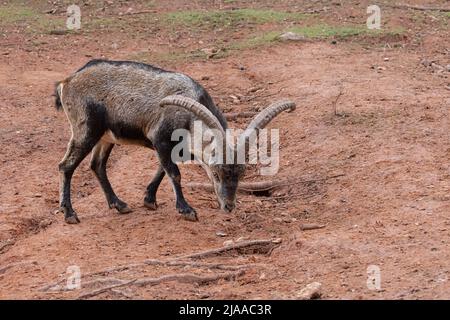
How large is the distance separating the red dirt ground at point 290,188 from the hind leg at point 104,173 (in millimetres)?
149

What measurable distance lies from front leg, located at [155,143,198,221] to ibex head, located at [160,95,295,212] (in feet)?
1.66

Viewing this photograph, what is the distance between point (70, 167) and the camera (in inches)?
377

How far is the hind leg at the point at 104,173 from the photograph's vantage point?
31.7 ft

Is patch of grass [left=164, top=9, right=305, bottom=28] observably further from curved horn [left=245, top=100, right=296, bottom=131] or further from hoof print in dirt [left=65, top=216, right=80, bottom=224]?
hoof print in dirt [left=65, top=216, right=80, bottom=224]

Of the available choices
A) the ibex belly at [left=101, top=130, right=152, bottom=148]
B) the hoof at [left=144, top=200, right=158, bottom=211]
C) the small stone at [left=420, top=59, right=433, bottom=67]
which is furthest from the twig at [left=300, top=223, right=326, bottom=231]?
the small stone at [left=420, top=59, right=433, bottom=67]

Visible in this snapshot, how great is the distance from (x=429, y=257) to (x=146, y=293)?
95.8 inches

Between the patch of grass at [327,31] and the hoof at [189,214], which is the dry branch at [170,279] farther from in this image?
the patch of grass at [327,31]

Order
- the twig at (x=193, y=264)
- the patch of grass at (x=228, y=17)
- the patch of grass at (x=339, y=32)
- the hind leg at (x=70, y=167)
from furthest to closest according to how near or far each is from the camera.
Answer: the patch of grass at (x=228, y=17) → the patch of grass at (x=339, y=32) → the hind leg at (x=70, y=167) → the twig at (x=193, y=264)

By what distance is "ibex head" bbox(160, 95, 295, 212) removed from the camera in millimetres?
8664

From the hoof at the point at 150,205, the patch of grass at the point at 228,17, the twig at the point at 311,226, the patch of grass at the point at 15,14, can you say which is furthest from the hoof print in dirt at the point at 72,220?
the patch of grass at the point at 15,14

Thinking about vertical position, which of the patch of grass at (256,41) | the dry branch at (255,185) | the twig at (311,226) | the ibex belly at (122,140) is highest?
the ibex belly at (122,140)

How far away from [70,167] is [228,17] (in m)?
8.69

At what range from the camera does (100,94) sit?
9.44 meters
